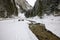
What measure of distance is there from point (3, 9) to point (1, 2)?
1738 mm

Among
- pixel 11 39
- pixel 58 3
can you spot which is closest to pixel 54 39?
pixel 11 39

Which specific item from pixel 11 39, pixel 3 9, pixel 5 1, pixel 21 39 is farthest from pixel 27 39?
pixel 5 1

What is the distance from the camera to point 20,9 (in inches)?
2874

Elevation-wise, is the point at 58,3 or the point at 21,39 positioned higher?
the point at 58,3

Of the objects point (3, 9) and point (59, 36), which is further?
point (3, 9)

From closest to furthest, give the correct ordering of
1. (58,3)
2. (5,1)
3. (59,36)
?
(59,36), (58,3), (5,1)

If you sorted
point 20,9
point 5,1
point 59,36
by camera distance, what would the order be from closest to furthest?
point 59,36
point 5,1
point 20,9

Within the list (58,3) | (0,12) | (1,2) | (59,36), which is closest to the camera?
(59,36)

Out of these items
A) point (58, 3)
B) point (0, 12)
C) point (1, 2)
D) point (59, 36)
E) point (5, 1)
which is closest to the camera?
point (59, 36)

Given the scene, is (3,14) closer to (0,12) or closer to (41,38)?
(0,12)

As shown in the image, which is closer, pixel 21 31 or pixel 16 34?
pixel 16 34

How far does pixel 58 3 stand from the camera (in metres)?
17.6

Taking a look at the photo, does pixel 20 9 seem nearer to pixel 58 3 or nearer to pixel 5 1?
pixel 5 1

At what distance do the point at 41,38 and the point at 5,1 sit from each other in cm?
2900
